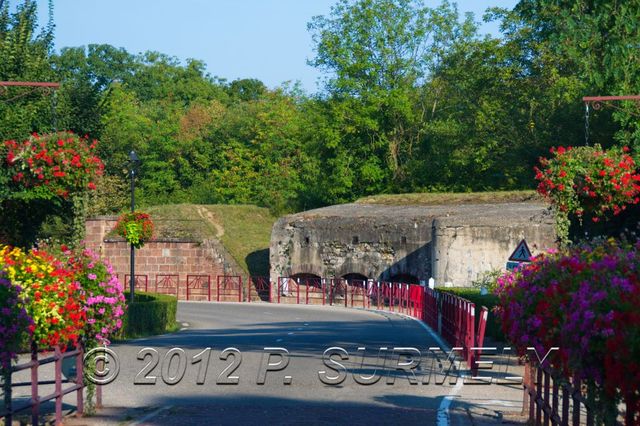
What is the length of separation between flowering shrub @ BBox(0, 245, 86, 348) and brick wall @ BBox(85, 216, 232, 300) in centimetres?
4499

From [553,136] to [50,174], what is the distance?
29770mm

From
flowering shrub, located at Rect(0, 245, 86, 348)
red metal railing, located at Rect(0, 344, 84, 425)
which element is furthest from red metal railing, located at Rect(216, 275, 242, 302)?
flowering shrub, located at Rect(0, 245, 86, 348)

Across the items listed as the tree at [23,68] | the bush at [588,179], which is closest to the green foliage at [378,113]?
the tree at [23,68]

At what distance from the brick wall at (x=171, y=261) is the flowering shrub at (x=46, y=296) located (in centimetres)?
4499

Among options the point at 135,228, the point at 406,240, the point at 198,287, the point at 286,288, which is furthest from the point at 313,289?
the point at 135,228

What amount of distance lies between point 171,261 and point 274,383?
41.9 m

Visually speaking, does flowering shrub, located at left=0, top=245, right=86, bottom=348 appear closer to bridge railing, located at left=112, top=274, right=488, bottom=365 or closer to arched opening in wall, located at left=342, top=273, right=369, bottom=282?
bridge railing, located at left=112, top=274, right=488, bottom=365

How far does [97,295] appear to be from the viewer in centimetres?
1308

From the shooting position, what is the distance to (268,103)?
284 ft

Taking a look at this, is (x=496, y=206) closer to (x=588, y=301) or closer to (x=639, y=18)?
(x=639, y=18)

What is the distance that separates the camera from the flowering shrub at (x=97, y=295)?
13.0 m

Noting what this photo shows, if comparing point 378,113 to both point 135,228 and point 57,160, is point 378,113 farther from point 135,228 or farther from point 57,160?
point 57,160

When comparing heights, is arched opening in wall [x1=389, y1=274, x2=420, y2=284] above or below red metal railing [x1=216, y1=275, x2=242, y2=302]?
above

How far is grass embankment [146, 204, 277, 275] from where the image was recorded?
58.7m
